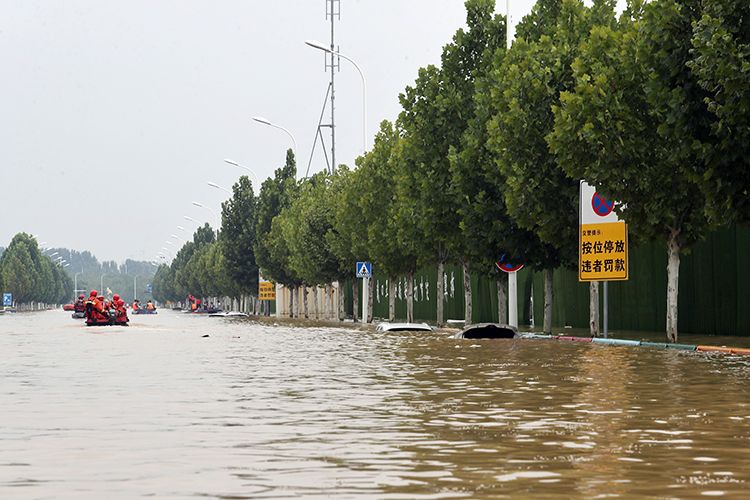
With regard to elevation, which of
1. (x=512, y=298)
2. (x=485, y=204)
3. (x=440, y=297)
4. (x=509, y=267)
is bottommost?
(x=512, y=298)

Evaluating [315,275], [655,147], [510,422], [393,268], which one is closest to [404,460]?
[510,422]

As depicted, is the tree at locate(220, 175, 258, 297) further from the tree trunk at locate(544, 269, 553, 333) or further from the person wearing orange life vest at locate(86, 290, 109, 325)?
the tree trunk at locate(544, 269, 553, 333)

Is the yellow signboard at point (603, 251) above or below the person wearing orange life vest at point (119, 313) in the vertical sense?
above

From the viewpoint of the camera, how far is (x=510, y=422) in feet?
46.8

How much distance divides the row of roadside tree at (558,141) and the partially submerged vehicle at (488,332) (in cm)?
348

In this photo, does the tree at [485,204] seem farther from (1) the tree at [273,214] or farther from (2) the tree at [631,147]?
(1) the tree at [273,214]

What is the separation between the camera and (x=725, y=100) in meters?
28.9

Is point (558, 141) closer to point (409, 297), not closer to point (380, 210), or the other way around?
point (409, 297)

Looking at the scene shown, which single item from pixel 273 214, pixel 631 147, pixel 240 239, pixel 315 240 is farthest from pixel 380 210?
pixel 240 239

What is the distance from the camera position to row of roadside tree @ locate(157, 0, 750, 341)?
30331 mm

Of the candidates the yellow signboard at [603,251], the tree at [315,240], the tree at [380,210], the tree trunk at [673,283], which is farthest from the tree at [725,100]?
the tree at [315,240]

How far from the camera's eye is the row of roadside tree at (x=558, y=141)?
30331 mm

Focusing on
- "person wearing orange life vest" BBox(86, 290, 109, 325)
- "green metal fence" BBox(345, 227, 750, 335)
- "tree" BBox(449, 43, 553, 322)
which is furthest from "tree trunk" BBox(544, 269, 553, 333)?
"person wearing orange life vest" BBox(86, 290, 109, 325)

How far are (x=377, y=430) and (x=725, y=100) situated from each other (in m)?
17.6
